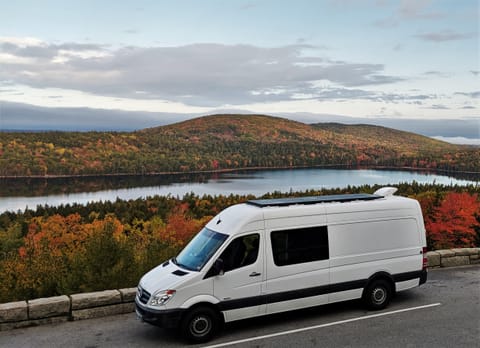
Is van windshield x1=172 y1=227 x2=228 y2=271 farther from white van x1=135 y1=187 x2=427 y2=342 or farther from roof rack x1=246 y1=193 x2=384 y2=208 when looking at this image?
roof rack x1=246 y1=193 x2=384 y2=208

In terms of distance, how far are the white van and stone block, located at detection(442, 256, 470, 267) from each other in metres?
3.48

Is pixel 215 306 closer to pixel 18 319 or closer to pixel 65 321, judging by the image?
pixel 65 321

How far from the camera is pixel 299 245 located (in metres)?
9.04

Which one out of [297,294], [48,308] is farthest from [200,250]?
[48,308]

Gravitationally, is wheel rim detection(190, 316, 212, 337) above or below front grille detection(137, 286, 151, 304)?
below

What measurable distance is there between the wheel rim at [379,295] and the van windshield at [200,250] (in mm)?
3390

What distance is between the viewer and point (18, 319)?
883 cm

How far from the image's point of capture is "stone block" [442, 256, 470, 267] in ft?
43.4

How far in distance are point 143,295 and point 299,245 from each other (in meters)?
3.01

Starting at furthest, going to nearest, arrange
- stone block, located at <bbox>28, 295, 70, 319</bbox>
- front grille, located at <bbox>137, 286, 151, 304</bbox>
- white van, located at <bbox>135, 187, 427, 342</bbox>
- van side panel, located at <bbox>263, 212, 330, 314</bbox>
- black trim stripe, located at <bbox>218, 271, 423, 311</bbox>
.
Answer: stone block, located at <bbox>28, 295, 70, 319</bbox> < van side panel, located at <bbox>263, 212, 330, 314</bbox> < black trim stripe, located at <bbox>218, 271, 423, 311</bbox> < front grille, located at <bbox>137, 286, 151, 304</bbox> < white van, located at <bbox>135, 187, 427, 342</bbox>

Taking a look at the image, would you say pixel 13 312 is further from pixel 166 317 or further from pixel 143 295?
pixel 166 317

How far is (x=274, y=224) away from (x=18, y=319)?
505 centimetres

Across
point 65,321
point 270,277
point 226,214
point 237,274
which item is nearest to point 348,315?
point 270,277

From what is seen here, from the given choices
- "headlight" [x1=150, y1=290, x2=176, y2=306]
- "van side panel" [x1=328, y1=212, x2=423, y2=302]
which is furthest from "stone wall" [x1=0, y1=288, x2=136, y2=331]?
"van side panel" [x1=328, y1=212, x2=423, y2=302]
